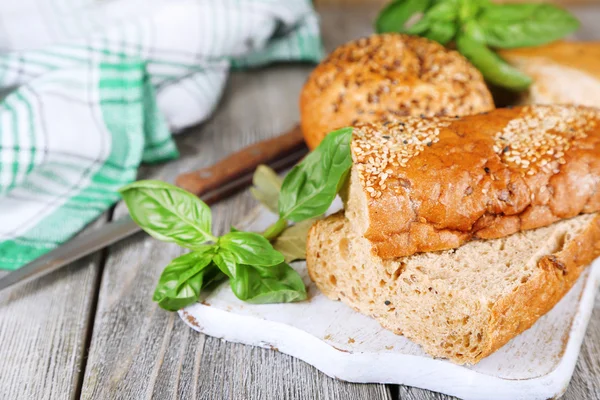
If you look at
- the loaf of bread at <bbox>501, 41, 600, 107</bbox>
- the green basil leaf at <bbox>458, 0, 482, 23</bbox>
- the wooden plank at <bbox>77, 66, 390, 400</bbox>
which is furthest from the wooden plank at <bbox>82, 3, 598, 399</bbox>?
the loaf of bread at <bbox>501, 41, 600, 107</bbox>

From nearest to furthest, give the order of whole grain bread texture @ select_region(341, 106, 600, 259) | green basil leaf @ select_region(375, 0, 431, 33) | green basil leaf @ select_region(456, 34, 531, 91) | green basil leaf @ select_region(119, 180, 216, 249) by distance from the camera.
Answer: whole grain bread texture @ select_region(341, 106, 600, 259) → green basil leaf @ select_region(119, 180, 216, 249) → green basil leaf @ select_region(456, 34, 531, 91) → green basil leaf @ select_region(375, 0, 431, 33)

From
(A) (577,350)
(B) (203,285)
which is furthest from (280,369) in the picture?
(A) (577,350)

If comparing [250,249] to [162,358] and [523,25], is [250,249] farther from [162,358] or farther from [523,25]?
[523,25]

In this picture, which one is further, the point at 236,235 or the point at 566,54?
the point at 566,54

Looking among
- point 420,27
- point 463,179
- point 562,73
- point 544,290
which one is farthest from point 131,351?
point 562,73

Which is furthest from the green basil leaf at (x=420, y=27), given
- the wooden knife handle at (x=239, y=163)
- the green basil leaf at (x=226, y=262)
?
the green basil leaf at (x=226, y=262)

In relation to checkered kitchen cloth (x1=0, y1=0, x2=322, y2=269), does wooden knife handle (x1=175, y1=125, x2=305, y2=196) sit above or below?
below

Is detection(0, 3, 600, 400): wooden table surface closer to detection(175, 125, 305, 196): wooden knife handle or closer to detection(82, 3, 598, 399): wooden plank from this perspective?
detection(82, 3, 598, 399): wooden plank
